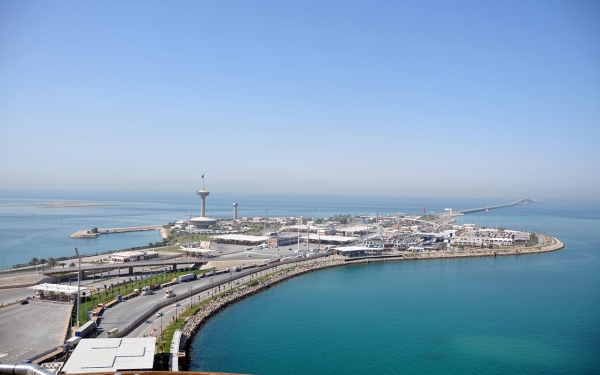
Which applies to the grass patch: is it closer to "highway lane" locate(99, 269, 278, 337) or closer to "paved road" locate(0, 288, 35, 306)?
"highway lane" locate(99, 269, 278, 337)

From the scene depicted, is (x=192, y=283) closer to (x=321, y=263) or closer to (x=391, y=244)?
(x=321, y=263)

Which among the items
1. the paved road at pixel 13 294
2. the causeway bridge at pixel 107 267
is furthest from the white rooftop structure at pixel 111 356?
the causeway bridge at pixel 107 267

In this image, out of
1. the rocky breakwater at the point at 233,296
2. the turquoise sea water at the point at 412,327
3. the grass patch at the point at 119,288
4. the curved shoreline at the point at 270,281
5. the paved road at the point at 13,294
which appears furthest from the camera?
the paved road at the point at 13,294

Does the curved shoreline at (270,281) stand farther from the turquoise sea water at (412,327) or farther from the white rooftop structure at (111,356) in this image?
the white rooftop structure at (111,356)

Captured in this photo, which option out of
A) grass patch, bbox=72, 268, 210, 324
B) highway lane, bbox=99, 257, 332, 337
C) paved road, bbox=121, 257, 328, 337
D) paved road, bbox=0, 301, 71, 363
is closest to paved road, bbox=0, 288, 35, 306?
paved road, bbox=0, 301, 71, 363

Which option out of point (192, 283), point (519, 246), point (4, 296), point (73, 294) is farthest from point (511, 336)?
point (519, 246)


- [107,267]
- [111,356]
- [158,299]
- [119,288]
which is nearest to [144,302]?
[158,299]

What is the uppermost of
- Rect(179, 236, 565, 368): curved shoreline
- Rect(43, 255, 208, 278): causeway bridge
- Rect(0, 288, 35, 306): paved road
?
Rect(43, 255, 208, 278): causeway bridge
